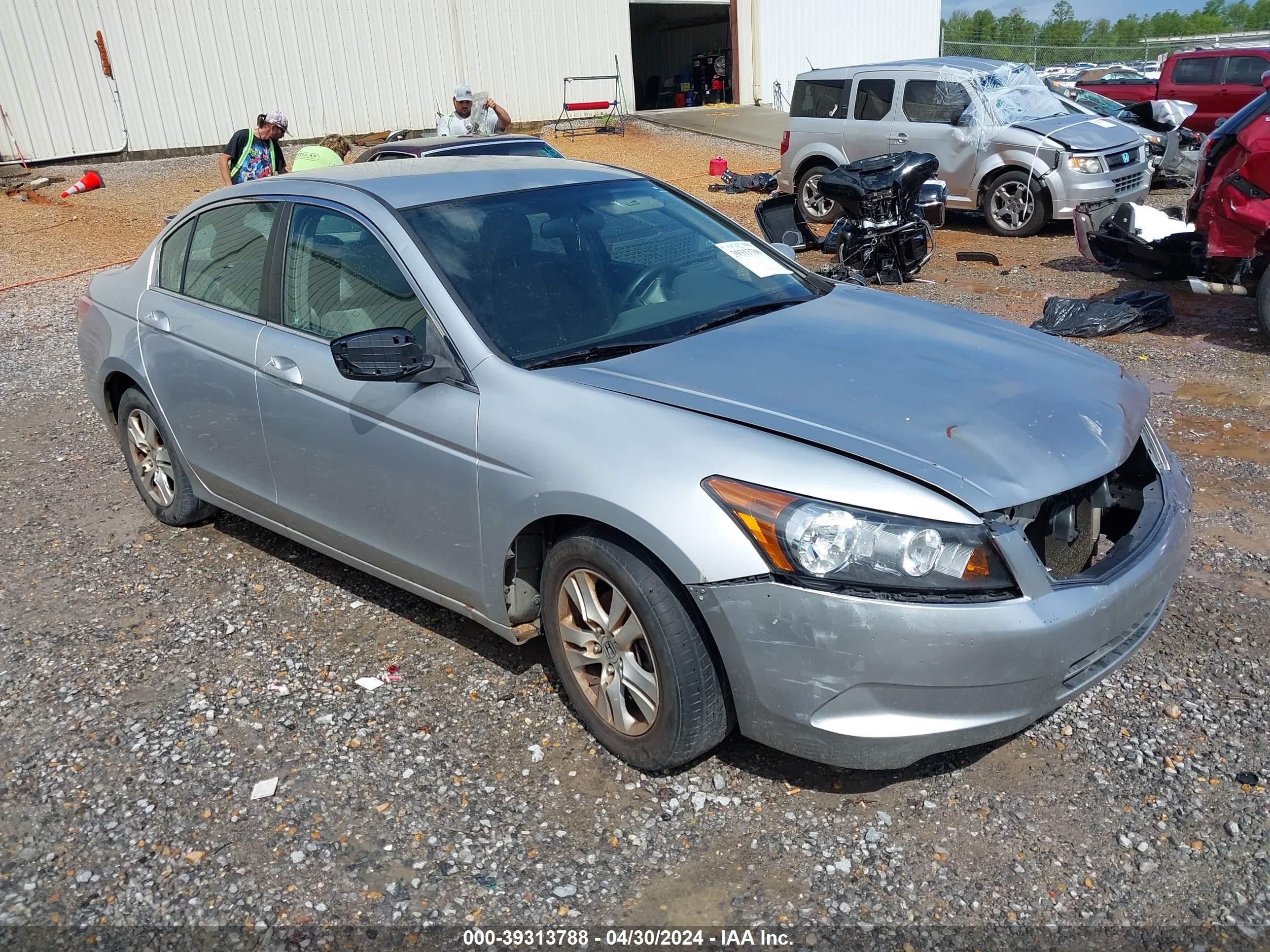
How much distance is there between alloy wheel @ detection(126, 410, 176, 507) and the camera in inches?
193

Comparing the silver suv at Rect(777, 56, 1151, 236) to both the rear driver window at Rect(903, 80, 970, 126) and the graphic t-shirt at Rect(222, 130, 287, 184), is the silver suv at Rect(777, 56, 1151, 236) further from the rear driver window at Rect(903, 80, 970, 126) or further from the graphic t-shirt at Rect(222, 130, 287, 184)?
the graphic t-shirt at Rect(222, 130, 287, 184)

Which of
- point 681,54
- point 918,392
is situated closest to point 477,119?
point 918,392

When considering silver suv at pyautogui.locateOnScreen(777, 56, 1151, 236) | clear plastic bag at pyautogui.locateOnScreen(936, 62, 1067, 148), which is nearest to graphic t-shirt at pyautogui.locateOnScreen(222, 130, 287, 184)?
silver suv at pyautogui.locateOnScreen(777, 56, 1151, 236)

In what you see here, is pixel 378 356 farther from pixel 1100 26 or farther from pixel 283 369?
pixel 1100 26

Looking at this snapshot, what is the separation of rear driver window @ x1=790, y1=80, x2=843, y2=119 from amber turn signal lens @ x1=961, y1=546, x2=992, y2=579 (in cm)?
1141

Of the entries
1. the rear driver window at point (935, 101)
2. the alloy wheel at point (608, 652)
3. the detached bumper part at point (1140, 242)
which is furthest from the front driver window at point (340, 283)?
the rear driver window at point (935, 101)

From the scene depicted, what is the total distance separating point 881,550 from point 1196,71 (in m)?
19.5

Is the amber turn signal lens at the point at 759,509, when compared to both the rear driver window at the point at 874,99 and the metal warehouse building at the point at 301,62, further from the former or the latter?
the metal warehouse building at the point at 301,62

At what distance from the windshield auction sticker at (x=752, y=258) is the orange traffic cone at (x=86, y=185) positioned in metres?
15.7

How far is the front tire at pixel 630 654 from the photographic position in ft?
9.09

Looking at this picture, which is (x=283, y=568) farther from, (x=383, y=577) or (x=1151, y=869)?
(x=1151, y=869)

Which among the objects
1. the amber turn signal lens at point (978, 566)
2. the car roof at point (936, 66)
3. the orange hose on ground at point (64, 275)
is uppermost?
the car roof at point (936, 66)

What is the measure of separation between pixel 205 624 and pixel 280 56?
60.6 feet

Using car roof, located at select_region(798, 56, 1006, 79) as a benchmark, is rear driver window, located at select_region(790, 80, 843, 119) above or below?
below
